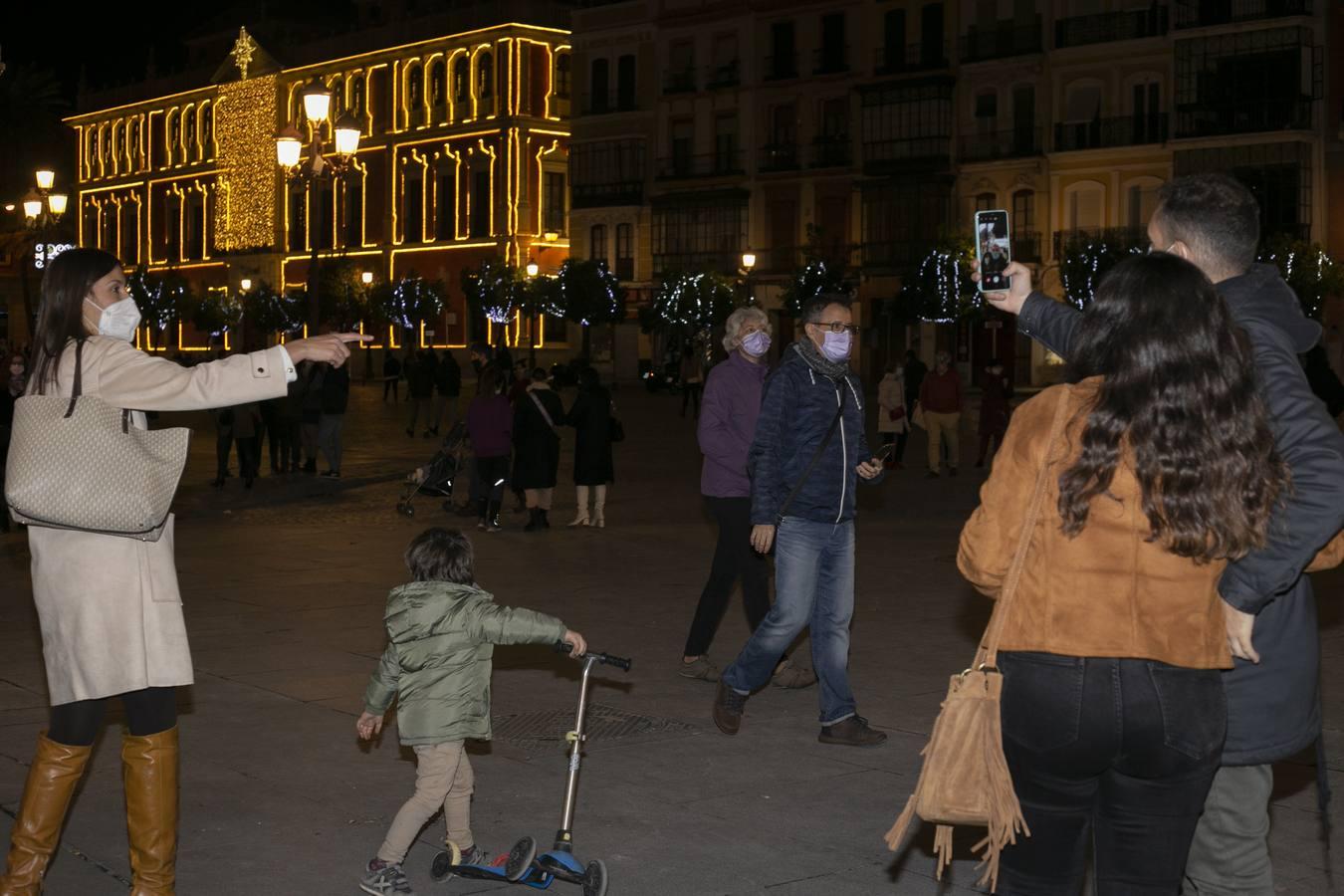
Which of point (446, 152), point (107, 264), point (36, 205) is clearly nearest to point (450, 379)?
point (36, 205)

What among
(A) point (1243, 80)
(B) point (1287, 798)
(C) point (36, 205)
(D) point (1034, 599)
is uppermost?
(A) point (1243, 80)

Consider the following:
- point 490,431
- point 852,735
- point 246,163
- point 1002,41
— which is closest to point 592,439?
point 490,431

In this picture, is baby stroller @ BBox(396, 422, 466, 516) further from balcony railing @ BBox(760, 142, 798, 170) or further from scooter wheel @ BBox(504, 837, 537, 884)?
balcony railing @ BBox(760, 142, 798, 170)

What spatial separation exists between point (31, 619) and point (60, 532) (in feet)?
20.6

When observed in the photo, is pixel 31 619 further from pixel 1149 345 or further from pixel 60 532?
pixel 1149 345

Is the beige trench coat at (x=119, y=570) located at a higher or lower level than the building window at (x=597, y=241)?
lower

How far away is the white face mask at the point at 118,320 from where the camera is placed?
4719 millimetres

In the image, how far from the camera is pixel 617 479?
72.1 ft

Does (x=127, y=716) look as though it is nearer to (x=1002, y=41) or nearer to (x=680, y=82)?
(x=1002, y=41)

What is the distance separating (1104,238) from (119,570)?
1820 inches

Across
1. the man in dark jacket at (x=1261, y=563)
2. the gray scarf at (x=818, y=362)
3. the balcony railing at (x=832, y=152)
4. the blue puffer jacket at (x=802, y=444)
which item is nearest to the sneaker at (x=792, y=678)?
the blue puffer jacket at (x=802, y=444)

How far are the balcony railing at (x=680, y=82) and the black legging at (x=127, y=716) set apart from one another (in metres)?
58.4

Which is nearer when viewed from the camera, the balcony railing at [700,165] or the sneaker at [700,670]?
the sneaker at [700,670]

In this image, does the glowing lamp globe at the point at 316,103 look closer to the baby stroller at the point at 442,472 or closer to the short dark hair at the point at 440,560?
the baby stroller at the point at 442,472
